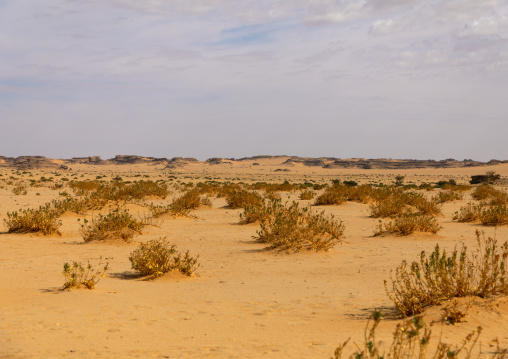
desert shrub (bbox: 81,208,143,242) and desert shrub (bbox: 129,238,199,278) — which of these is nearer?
desert shrub (bbox: 129,238,199,278)

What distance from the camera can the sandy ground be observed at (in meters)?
5.12

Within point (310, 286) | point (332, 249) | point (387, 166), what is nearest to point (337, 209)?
point (332, 249)

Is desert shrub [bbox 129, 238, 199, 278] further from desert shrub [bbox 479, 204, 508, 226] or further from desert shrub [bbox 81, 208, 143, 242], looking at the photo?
desert shrub [bbox 479, 204, 508, 226]

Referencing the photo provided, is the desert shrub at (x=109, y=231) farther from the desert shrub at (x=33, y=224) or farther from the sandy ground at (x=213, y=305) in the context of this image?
the desert shrub at (x=33, y=224)

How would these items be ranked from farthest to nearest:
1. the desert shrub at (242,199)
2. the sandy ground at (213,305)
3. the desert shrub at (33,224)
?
the desert shrub at (242,199), the desert shrub at (33,224), the sandy ground at (213,305)

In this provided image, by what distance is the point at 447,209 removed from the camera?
74.9 ft

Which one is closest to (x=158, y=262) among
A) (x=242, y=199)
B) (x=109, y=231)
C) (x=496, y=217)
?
(x=109, y=231)

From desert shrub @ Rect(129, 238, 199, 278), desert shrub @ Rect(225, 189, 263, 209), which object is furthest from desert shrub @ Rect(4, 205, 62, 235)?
desert shrub @ Rect(225, 189, 263, 209)

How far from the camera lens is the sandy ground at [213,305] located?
5117 mm

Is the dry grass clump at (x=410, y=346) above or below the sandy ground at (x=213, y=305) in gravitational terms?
above

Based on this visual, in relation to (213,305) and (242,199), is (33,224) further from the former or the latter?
(242,199)

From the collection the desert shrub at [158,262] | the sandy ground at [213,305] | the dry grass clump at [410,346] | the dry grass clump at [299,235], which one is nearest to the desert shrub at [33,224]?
the sandy ground at [213,305]

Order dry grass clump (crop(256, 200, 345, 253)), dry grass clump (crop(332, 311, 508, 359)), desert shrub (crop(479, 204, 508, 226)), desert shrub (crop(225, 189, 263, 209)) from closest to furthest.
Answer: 1. dry grass clump (crop(332, 311, 508, 359))
2. dry grass clump (crop(256, 200, 345, 253))
3. desert shrub (crop(479, 204, 508, 226))
4. desert shrub (crop(225, 189, 263, 209))

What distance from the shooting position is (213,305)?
700cm
